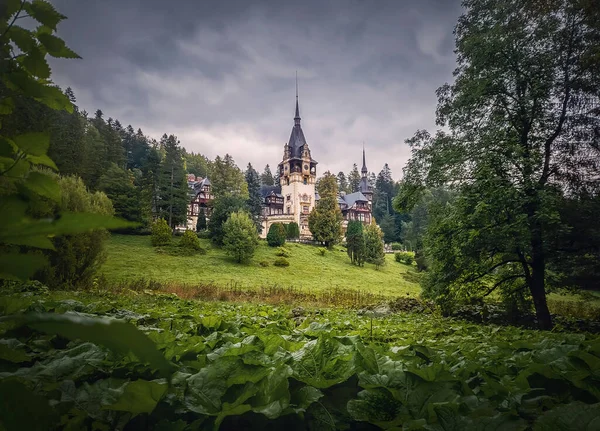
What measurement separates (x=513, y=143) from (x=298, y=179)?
50.6m

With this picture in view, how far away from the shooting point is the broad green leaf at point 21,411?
539 mm

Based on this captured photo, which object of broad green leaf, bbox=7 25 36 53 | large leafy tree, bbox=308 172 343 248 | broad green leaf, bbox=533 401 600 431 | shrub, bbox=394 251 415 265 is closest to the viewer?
broad green leaf, bbox=533 401 600 431

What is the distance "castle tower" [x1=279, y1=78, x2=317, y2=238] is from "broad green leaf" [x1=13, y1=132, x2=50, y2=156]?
55248 mm

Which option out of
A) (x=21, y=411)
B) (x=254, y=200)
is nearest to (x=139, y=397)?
(x=21, y=411)

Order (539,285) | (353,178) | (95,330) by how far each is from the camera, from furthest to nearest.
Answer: (353,178), (539,285), (95,330)

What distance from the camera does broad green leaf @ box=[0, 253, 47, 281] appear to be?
0.53 meters

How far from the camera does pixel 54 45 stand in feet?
3.80

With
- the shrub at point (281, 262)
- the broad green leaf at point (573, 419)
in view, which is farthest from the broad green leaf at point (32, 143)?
the shrub at point (281, 262)

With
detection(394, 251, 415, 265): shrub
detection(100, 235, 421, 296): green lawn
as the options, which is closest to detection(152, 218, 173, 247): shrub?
detection(100, 235, 421, 296): green lawn

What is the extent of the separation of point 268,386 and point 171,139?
169ft

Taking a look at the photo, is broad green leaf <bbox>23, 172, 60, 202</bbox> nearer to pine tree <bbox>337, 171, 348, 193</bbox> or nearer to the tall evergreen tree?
the tall evergreen tree

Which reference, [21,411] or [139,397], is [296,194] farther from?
[21,411]

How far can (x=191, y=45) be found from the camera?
329 cm

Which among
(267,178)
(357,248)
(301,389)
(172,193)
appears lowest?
(357,248)
